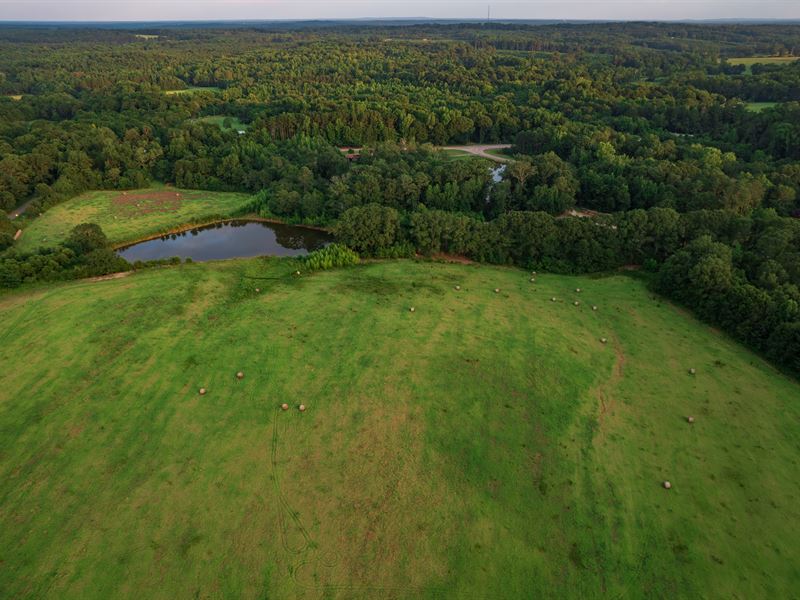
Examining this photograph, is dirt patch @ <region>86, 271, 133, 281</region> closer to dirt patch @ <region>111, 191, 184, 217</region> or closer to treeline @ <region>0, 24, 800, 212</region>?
dirt patch @ <region>111, 191, 184, 217</region>

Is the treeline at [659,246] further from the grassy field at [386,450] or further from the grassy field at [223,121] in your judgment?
the grassy field at [223,121]

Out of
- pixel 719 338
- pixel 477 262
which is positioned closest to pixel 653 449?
pixel 719 338

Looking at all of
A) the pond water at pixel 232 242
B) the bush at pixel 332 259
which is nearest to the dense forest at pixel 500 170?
the bush at pixel 332 259

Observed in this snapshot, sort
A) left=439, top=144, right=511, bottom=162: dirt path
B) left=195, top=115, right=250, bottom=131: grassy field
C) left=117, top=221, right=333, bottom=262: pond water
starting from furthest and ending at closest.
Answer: left=195, top=115, right=250, bottom=131: grassy field < left=439, top=144, right=511, bottom=162: dirt path < left=117, top=221, right=333, bottom=262: pond water

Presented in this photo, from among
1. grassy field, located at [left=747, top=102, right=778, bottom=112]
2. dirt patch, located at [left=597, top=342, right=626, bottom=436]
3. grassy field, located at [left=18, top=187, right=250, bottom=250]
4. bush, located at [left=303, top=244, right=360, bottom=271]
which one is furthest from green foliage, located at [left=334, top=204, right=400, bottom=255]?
grassy field, located at [left=747, top=102, right=778, bottom=112]

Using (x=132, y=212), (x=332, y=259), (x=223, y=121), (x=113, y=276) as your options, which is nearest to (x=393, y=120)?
(x=223, y=121)

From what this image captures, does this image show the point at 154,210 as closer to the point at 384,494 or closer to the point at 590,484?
the point at 384,494
